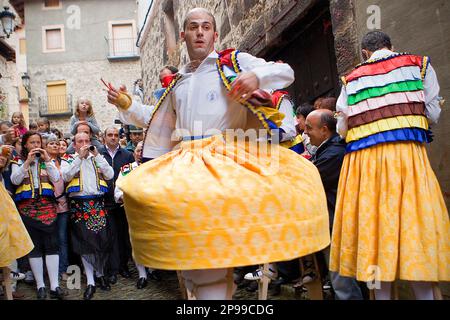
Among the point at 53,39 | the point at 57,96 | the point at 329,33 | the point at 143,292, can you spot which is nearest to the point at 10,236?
the point at 143,292

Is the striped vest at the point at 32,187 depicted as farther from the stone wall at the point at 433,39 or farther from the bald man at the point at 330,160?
the stone wall at the point at 433,39

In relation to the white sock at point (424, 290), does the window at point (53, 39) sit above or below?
above

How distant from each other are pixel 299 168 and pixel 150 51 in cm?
1222

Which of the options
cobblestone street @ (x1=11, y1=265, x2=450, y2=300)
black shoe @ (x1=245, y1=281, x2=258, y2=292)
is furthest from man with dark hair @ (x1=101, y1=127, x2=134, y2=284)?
black shoe @ (x1=245, y1=281, x2=258, y2=292)

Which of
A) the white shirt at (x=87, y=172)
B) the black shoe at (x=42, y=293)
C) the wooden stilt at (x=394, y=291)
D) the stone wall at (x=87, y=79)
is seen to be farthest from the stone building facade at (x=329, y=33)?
the stone wall at (x=87, y=79)

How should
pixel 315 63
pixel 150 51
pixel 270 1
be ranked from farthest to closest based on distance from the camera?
1. pixel 150 51
2. pixel 270 1
3. pixel 315 63

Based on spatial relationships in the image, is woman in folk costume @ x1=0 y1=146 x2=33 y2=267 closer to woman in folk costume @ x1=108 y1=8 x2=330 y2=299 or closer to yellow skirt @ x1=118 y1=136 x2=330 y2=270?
woman in folk costume @ x1=108 y1=8 x2=330 y2=299

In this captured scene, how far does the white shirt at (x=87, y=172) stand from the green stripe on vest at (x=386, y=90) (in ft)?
9.86

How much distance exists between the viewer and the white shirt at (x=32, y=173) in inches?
174

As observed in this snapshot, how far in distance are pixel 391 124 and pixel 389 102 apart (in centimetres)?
14

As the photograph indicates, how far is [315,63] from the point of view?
480 centimetres

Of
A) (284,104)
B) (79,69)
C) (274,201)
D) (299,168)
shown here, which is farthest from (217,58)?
(79,69)
